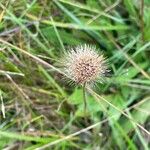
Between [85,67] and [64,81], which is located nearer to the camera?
[85,67]

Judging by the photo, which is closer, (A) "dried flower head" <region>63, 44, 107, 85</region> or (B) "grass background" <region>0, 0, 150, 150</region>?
(A) "dried flower head" <region>63, 44, 107, 85</region>

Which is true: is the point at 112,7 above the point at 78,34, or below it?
above

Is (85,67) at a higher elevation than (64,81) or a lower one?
higher

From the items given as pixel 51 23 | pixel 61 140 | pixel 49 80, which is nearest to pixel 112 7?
pixel 51 23

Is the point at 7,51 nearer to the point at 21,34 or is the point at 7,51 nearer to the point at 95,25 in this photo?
the point at 21,34
